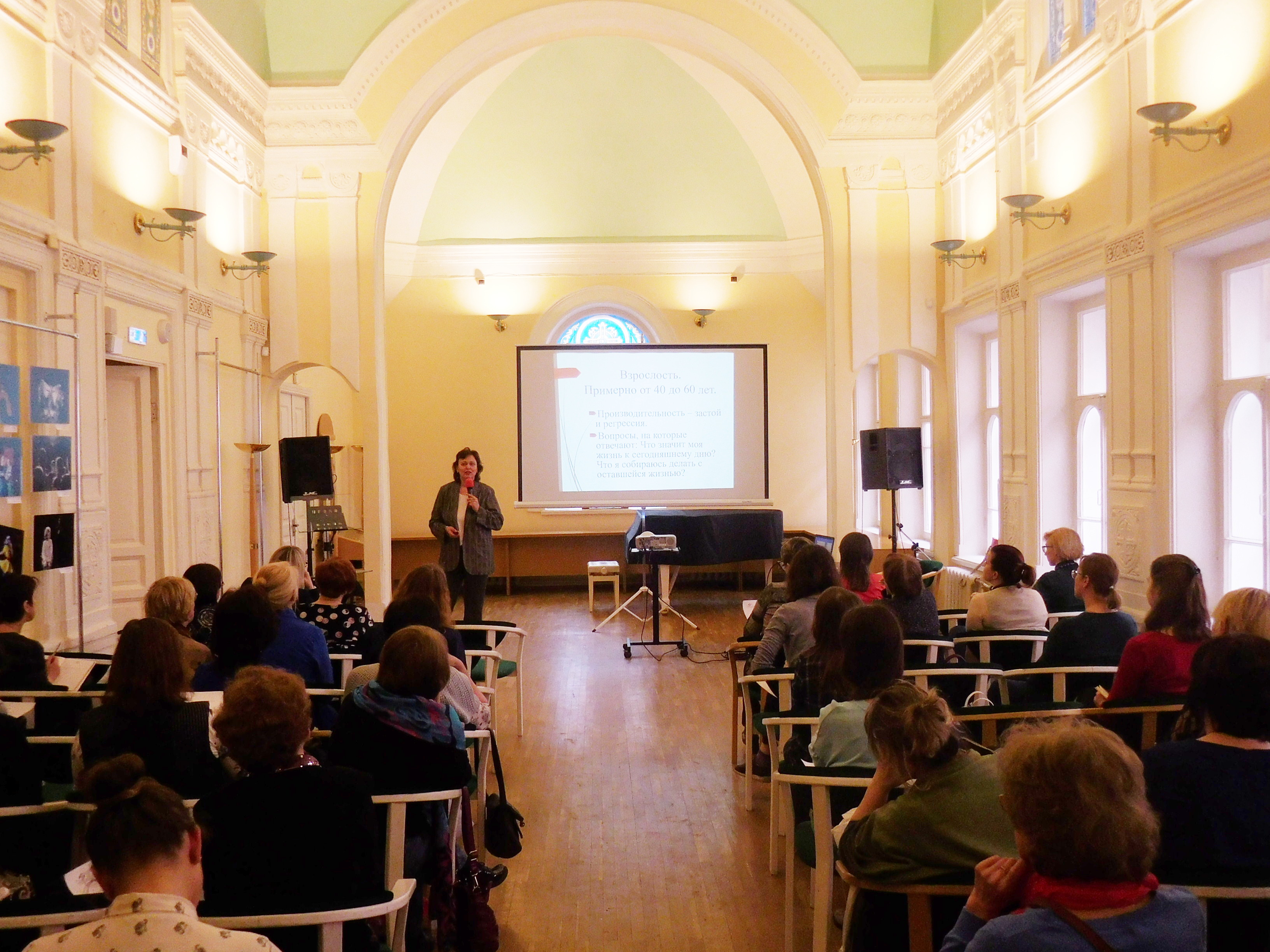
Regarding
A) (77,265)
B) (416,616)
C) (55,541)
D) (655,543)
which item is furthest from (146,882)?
(655,543)

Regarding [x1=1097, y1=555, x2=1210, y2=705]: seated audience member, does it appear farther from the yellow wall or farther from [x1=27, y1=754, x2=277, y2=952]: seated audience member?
the yellow wall

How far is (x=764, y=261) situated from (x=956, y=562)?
4808 mm

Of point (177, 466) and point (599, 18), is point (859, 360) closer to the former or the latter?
point (599, 18)

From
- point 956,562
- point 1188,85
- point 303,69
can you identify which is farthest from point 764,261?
point 1188,85

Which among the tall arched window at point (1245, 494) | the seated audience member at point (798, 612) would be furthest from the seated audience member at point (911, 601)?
the tall arched window at point (1245, 494)

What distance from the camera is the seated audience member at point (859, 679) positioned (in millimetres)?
2656

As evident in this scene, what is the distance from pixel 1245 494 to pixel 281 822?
16.4ft

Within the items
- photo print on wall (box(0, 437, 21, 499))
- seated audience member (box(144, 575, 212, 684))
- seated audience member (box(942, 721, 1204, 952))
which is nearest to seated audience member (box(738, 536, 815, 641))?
seated audience member (box(144, 575, 212, 684))

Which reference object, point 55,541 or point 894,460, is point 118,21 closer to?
point 55,541

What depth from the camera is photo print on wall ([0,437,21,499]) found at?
4.74 m

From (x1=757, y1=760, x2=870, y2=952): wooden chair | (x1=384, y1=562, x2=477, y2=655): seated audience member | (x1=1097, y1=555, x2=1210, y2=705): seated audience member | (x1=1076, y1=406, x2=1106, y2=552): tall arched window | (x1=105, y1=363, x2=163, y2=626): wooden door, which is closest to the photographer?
(x1=757, y1=760, x2=870, y2=952): wooden chair

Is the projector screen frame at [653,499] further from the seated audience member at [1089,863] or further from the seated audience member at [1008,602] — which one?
the seated audience member at [1089,863]

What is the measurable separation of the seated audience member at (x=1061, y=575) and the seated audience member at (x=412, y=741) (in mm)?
3297

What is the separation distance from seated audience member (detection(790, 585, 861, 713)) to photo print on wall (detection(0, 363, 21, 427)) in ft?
12.4
